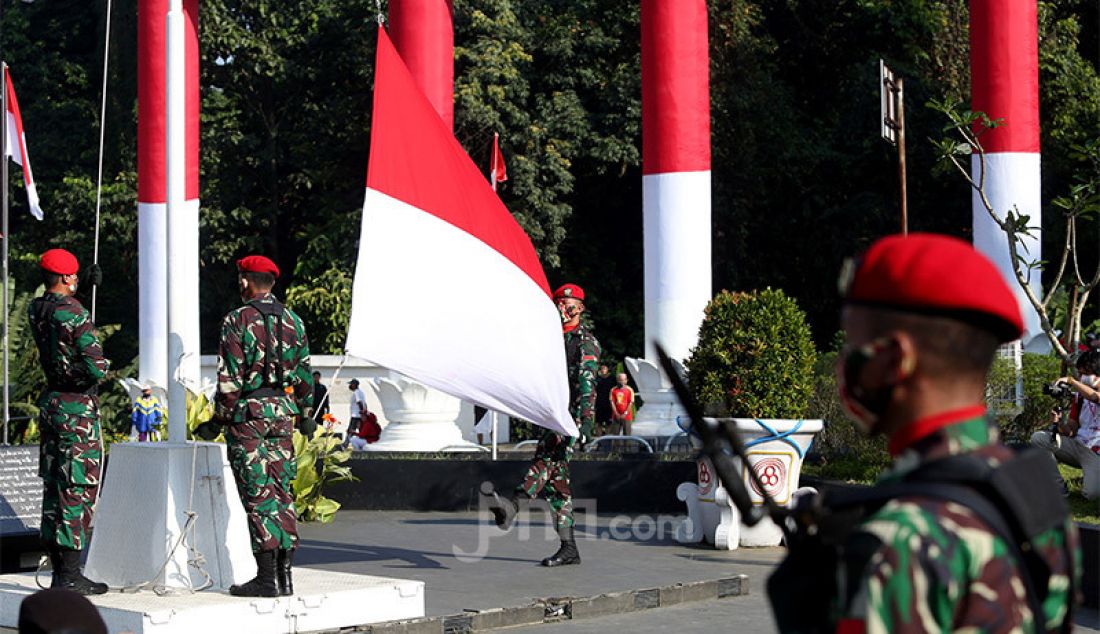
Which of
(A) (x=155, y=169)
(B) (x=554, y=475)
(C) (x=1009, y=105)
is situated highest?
(C) (x=1009, y=105)

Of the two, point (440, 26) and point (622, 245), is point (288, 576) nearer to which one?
point (440, 26)

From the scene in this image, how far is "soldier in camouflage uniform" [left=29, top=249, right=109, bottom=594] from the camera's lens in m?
8.95

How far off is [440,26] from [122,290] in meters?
17.9

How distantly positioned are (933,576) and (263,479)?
6728 mm

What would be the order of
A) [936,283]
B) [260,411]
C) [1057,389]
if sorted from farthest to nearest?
1. [1057,389]
2. [260,411]
3. [936,283]

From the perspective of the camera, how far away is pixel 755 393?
12820 mm

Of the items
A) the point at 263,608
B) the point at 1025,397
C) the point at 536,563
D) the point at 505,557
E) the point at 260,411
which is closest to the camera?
the point at 263,608

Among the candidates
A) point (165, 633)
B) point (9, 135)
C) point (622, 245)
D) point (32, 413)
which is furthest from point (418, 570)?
point (622, 245)

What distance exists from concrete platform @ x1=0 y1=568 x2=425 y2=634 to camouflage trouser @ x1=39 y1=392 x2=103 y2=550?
1.20ft

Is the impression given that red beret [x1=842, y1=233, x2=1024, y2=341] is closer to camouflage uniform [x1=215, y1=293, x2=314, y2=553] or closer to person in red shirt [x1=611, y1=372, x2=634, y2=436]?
camouflage uniform [x1=215, y1=293, x2=314, y2=553]

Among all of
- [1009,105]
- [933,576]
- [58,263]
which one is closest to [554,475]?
[58,263]

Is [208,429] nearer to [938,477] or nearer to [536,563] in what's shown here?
[536,563]

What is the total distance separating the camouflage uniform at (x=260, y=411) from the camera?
334 inches

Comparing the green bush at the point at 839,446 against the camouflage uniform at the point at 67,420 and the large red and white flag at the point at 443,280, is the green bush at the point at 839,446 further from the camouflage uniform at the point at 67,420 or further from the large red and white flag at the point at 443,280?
the camouflage uniform at the point at 67,420
